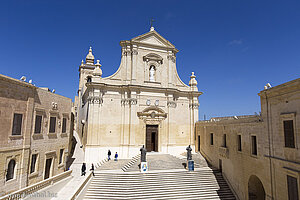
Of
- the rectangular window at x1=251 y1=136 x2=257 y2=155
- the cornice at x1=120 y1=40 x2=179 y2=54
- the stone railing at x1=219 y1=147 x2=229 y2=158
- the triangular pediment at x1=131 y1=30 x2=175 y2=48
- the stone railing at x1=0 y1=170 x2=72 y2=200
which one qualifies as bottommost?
the stone railing at x1=0 y1=170 x2=72 y2=200

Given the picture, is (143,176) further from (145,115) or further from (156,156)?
(145,115)

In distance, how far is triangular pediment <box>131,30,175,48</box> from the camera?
79.8 feet

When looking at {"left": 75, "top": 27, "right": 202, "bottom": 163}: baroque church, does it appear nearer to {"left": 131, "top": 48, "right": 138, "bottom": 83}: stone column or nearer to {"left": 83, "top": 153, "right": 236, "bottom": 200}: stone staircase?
{"left": 131, "top": 48, "right": 138, "bottom": 83}: stone column

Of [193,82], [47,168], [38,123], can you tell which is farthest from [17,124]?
[193,82]

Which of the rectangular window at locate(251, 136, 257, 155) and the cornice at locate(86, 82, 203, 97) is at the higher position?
the cornice at locate(86, 82, 203, 97)

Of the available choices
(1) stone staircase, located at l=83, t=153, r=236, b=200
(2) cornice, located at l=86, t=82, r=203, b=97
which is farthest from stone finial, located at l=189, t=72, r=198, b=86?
(1) stone staircase, located at l=83, t=153, r=236, b=200

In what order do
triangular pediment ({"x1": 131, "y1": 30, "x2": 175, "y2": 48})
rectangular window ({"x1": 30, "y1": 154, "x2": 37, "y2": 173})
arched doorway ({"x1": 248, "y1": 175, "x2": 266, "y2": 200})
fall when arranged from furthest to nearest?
triangular pediment ({"x1": 131, "y1": 30, "x2": 175, "y2": 48}) → arched doorway ({"x1": 248, "y1": 175, "x2": 266, "y2": 200}) → rectangular window ({"x1": 30, "y1": 154, "x2": 37, "y2": 173})

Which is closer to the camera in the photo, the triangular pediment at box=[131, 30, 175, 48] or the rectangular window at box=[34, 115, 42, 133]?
the rectangular window at box=[34, 115, 42, 133]

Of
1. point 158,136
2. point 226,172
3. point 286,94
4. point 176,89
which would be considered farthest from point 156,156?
point 286,94

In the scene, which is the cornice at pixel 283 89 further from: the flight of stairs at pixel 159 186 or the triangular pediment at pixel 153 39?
the triangular pediment at pixel 153 39

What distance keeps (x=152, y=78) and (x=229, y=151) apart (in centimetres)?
1303

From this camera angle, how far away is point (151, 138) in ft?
76.4

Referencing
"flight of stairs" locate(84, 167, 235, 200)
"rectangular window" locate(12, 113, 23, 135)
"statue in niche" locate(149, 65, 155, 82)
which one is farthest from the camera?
"statue in niche" locate(149, 65, 155, 82)

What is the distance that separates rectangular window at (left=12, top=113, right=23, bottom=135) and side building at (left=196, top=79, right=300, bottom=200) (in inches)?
676
